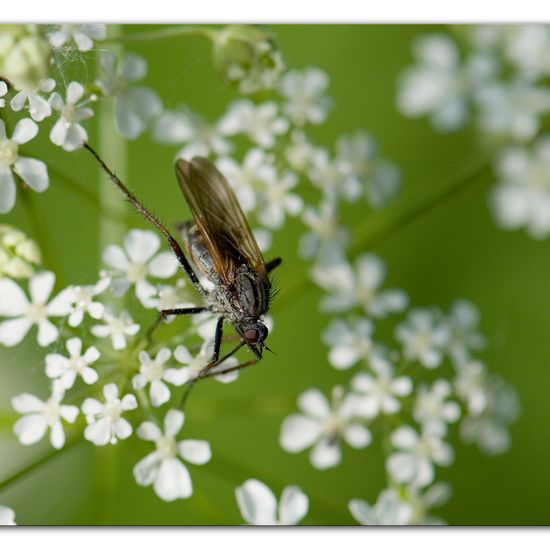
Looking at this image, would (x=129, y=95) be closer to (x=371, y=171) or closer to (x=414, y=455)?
(x=371, y=171)

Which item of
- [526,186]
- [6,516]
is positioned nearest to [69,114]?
[6,516]

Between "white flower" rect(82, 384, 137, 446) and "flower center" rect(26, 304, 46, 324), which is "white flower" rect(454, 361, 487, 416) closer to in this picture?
"white flower" rect(82, 384, 137, 446)

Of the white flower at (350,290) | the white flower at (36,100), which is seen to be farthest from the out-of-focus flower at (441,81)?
the white flower at (36,100)

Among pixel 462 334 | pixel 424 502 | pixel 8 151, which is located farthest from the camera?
pixel 462 334

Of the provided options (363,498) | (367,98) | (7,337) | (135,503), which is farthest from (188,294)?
(367,98)

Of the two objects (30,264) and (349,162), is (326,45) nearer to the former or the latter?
(349,162)

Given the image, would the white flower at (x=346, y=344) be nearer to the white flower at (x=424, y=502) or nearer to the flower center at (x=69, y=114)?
the white flower at (x=424, y=502)
